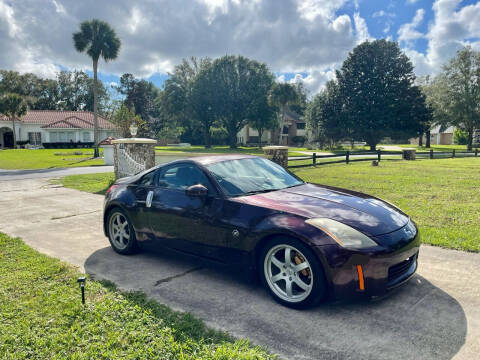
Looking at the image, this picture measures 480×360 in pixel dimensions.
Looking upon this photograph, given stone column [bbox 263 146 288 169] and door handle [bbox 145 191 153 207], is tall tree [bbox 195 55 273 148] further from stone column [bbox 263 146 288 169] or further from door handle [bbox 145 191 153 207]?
door handle [bbox 145 191 153 207]

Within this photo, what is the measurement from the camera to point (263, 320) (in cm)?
324

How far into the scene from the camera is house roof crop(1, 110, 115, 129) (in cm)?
5075

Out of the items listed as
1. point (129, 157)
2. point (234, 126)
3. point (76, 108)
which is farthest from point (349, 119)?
point (76, 108)

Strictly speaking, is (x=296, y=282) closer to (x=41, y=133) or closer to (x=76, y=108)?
(x=41, y=133)

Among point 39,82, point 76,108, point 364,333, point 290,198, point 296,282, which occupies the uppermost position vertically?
point 39,82

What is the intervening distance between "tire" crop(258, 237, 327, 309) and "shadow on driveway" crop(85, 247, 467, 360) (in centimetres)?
13

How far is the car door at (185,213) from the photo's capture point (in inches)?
157

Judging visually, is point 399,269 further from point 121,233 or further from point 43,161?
point 43,161

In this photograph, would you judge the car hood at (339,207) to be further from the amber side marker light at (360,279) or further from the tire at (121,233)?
the tire at (121,233)

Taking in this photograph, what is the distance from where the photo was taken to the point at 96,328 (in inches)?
122

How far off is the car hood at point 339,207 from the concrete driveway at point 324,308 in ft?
2.58

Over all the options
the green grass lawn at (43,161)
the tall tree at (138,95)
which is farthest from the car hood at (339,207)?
the tall tree at (138,95)

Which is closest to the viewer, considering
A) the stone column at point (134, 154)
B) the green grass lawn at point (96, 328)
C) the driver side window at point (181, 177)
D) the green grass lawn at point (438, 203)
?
the green grass lawn at point (96, 328)

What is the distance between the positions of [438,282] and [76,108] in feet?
272
